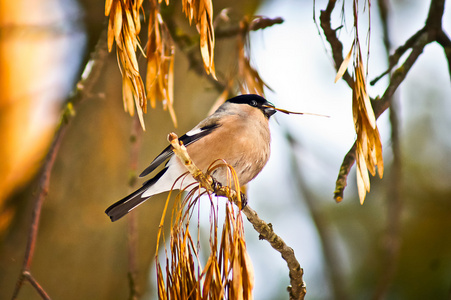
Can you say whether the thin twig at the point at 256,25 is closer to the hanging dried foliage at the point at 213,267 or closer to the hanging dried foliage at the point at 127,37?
the hanging dried foliage at the point at 127,37

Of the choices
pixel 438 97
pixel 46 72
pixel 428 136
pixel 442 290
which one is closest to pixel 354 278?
pixel 442 290

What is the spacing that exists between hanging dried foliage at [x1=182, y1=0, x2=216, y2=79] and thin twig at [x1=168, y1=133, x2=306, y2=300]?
0.20m

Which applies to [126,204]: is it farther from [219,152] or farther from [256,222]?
[256,222]

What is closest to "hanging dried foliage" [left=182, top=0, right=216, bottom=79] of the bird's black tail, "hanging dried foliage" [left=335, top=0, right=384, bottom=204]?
"hanging dried foliage" [left=335, top=0, right=384, bottom=204]

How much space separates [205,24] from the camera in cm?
102

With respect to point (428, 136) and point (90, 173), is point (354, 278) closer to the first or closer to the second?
point (428, 136)

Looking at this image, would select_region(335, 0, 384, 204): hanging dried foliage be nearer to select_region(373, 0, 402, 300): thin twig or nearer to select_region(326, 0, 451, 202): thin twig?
select_region(326, 0, 451, 202): thin twig


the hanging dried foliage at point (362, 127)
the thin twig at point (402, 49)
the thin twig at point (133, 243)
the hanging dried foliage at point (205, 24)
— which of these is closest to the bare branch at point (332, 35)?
the thin twig at point (402, 49)

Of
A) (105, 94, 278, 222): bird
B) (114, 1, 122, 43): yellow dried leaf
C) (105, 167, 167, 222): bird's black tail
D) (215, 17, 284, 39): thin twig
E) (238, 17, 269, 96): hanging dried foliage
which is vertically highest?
(114, 1, 122, 43): yellow dried leaf

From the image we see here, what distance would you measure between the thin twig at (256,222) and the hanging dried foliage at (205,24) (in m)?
0.20

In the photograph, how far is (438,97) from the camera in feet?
12.1

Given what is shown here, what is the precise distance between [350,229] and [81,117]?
2.39 metres

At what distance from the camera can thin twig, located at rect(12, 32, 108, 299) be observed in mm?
1220

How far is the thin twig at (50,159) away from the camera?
48.0 inches
